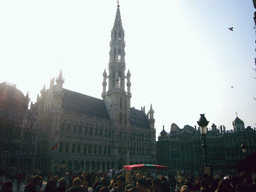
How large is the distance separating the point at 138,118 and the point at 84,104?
21666mm

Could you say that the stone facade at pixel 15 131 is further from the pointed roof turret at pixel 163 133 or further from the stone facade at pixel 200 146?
the pointed roof turret at pixel 163 133

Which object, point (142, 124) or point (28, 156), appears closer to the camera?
point (28, 156)

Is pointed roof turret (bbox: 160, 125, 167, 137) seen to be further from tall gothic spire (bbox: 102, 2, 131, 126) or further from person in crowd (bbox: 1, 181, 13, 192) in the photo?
person in crowd (bbox: 1, 181, 13, 192)

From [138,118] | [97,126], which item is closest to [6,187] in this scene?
[97,126]

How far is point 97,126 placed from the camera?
48.7 m

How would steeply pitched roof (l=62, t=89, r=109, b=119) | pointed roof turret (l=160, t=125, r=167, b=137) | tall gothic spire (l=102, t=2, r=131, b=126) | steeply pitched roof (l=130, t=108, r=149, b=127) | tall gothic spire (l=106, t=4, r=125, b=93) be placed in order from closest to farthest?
steeply pitched roof (l=62, t=89, r=109, b=119), tall gothic spire (l=102, t=2, r=131, b=126), tall gothic spire (l=106, t=4, r=125, b=93), steeply pitched roof (l=130, t=108, r=149, b=127), pointed roof turret (l=160, t=125, r=167, b=137)

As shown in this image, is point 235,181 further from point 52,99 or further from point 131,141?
point 131,141

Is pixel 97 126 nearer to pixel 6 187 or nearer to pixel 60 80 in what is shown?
pixel 60 80

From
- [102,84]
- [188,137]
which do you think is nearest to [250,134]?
[188,137]

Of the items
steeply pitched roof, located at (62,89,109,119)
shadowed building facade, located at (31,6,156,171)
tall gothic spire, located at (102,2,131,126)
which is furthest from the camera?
tall gothic spire, located at (102,2,131,126)

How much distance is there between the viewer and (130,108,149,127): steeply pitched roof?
63.4 metres

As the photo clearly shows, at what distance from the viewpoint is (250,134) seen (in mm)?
56812

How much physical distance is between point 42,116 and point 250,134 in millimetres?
57172

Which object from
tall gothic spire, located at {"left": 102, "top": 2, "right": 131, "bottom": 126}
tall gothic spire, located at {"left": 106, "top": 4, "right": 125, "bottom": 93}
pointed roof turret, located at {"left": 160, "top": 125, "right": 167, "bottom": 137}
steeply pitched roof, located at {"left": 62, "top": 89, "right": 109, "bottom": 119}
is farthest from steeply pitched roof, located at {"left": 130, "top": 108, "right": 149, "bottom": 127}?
pointed roof turret, located at {"left": 160, "top": 125, "right": 167, "bottom": 137}
